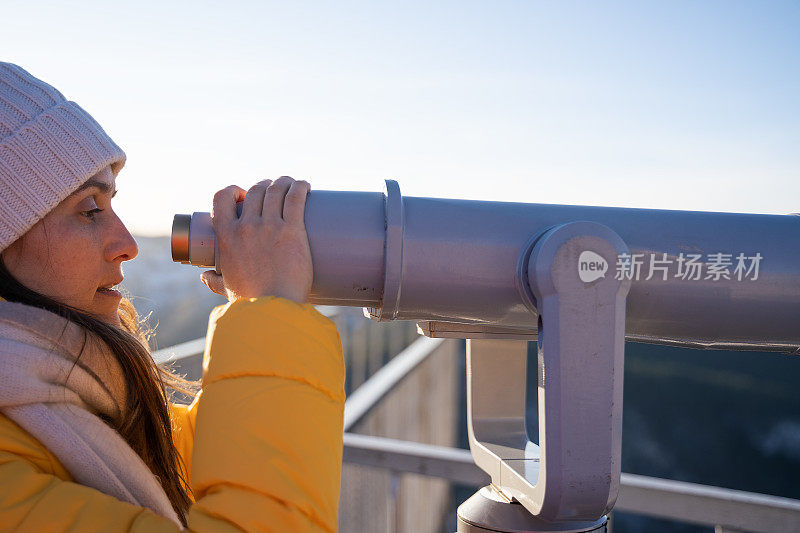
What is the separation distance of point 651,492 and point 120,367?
3.77 feet

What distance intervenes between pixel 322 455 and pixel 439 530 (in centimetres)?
395

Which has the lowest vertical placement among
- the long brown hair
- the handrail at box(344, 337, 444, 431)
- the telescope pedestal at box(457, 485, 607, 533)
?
the handrail at box(344, 337, 444, 431)

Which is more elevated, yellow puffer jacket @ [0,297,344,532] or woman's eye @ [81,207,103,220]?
woman's eye @ [81,207,103,220]

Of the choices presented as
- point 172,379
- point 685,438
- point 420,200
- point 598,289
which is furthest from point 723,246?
point 685,438

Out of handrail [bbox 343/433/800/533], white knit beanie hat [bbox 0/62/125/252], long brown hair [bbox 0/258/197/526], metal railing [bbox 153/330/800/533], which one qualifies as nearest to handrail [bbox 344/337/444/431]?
metal railing [bbox 153/330/800/533]

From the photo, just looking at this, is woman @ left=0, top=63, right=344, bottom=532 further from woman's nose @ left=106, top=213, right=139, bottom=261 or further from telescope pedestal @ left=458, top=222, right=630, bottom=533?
telescope pedestal @ left=458, top=222, right=630, bottom=533

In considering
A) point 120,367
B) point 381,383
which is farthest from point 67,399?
point 381,383

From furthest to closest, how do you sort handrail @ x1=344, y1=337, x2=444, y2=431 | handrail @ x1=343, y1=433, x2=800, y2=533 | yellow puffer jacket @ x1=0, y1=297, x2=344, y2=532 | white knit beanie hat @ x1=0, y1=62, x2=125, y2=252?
handrail @ x1=344, y1=337, x2=444, y2=431
handrail @ x1=343, y1=433, x2=800, y2=533
white knit beanie hat @ x1=0, y1=62, x2=125, y2=252
yellow puffer jacket @ x1=0, y1=297, x2=344, y2=532

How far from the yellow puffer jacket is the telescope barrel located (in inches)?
4.0

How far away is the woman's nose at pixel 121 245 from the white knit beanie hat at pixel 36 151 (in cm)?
8

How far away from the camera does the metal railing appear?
48.4 inches

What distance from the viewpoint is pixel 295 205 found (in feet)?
2.35

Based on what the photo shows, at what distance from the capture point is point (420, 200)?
0.75 metres

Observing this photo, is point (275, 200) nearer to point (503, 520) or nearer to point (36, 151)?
point (36, 151)
